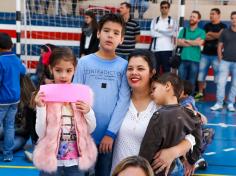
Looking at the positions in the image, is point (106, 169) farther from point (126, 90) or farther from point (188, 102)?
point (188, 102)

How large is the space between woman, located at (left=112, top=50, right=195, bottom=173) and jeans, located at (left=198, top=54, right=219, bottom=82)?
18.7ft

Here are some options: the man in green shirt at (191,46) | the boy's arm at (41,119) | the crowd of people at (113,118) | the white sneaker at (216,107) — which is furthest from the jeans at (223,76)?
the boy's arm at (41,119)

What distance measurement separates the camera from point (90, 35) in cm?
760

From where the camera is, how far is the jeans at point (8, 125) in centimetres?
480

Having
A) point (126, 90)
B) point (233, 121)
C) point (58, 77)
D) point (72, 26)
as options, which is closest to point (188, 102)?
point (126, 90)

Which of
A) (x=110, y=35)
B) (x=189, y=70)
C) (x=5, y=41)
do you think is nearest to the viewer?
(x=110, y=35)

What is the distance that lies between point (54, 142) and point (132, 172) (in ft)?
3.29

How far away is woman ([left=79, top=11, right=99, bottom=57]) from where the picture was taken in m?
7.53

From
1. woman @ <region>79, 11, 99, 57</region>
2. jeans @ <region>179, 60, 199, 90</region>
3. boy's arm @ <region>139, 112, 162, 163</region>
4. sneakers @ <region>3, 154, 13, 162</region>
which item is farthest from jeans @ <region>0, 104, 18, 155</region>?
jeans @ <region>179, 60, 199, 90</region>

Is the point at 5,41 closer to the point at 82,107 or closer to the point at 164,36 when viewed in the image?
the point at 82,107

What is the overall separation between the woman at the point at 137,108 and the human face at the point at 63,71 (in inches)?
14.5

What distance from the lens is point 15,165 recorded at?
4738mm

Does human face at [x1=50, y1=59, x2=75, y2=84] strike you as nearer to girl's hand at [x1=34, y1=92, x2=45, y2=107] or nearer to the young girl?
the young girl

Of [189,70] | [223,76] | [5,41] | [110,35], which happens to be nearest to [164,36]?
[189,70]
